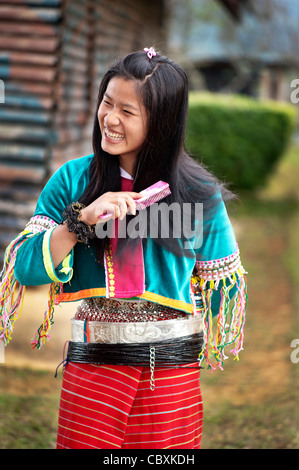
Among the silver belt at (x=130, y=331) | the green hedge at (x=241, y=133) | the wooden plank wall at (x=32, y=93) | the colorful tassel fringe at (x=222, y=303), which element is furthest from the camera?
the green hedge at (x=241, y=133)

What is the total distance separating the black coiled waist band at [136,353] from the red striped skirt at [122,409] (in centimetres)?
2

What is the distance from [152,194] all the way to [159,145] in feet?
0.54

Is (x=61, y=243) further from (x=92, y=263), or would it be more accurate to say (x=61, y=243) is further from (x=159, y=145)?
(x=159, y=145)

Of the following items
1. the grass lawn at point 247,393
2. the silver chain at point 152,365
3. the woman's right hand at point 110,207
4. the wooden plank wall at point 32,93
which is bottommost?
the grass lawn at point 247,393

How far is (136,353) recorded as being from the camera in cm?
198

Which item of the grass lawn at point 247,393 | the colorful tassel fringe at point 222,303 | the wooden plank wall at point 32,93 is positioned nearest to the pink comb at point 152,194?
the colorful tassel fringe at point 222,303

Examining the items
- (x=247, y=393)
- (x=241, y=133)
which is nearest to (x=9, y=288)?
(x=247, y=393)

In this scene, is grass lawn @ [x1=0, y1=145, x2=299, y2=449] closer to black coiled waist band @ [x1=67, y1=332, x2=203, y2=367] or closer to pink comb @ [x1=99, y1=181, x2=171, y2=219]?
black coiled waist band @ [x1=67, y1=332, x2=203, y2=367]

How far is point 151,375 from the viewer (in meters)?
1.99

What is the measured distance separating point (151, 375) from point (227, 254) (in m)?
0.48

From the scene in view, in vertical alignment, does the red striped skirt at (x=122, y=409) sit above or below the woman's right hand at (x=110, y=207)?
below

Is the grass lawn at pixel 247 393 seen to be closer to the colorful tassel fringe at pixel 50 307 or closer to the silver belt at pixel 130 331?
the silver belt at pixel 130 331

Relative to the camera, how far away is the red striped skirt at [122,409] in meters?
1.95

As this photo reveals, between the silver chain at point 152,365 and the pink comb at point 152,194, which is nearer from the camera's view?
the pink comb at point 152,194
